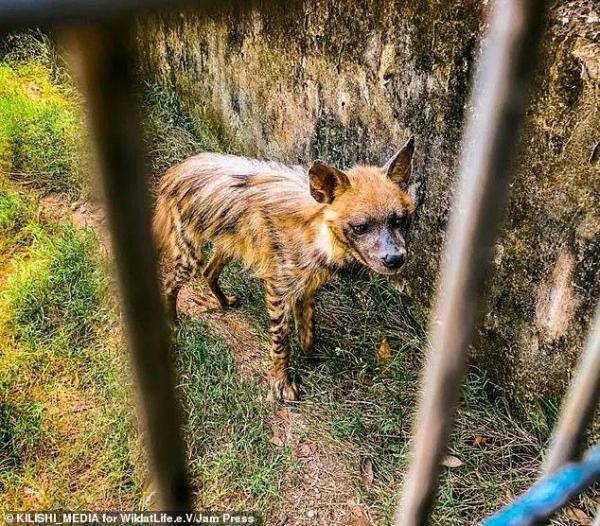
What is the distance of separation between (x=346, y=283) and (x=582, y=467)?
3.34 metres

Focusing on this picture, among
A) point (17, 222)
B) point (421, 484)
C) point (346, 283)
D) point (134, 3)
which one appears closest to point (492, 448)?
point (346, 283)

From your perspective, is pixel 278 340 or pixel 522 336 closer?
pixel 522 336

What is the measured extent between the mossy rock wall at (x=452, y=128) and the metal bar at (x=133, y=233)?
1.72 metres

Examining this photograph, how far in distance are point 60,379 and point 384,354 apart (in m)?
2.06

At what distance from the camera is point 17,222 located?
516 cm

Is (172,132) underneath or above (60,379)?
above

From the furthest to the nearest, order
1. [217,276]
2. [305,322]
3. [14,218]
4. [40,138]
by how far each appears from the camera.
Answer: [40,138] < [14,218] < [217,276] < [305,322]

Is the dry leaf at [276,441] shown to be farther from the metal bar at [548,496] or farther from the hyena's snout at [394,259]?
the metal bar at [548,496]

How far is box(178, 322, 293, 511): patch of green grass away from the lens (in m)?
3.27

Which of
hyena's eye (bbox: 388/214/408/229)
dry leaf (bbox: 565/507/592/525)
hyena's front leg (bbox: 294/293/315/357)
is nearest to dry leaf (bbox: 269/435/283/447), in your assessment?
hyena's front leg (bbox: 294/293/315/357)

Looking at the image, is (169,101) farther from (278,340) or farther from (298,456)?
(298,456)

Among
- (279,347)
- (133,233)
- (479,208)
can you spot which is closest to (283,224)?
(279,347)

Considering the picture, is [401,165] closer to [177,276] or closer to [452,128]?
[452,128]

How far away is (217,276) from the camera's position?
14.7 ft
